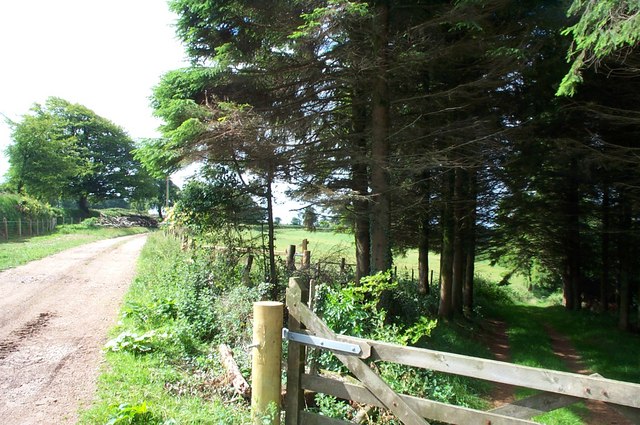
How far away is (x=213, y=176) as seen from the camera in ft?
37.5

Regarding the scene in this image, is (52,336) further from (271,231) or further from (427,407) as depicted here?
(427,407)

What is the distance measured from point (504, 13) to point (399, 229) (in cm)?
934

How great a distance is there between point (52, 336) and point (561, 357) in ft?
36.0

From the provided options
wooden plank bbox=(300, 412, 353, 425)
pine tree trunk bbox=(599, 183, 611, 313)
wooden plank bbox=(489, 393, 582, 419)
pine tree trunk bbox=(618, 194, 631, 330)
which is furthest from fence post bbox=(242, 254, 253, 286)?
pine tree trunk bbox=(618, 194, 631, 330)

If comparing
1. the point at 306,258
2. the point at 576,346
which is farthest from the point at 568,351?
the point at 306,258

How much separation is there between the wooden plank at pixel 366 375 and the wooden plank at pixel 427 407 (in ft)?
0.24

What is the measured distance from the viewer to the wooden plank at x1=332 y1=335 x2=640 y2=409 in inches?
111

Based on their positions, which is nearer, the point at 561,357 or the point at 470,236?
the point at 561,357

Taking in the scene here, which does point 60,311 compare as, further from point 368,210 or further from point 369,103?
point 369,103

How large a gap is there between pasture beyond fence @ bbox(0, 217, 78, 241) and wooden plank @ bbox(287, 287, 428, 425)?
2871cm

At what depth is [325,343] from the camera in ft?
12.4

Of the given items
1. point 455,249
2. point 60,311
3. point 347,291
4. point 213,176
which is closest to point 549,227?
point 455,249

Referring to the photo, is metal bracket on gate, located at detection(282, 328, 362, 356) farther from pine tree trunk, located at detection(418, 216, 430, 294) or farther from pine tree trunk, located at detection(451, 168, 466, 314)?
pine tree trunk, located at detection(418, 216, 430, 294)

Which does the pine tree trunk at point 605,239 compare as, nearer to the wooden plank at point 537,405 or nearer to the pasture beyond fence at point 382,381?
the wooden plank at point 537,405
